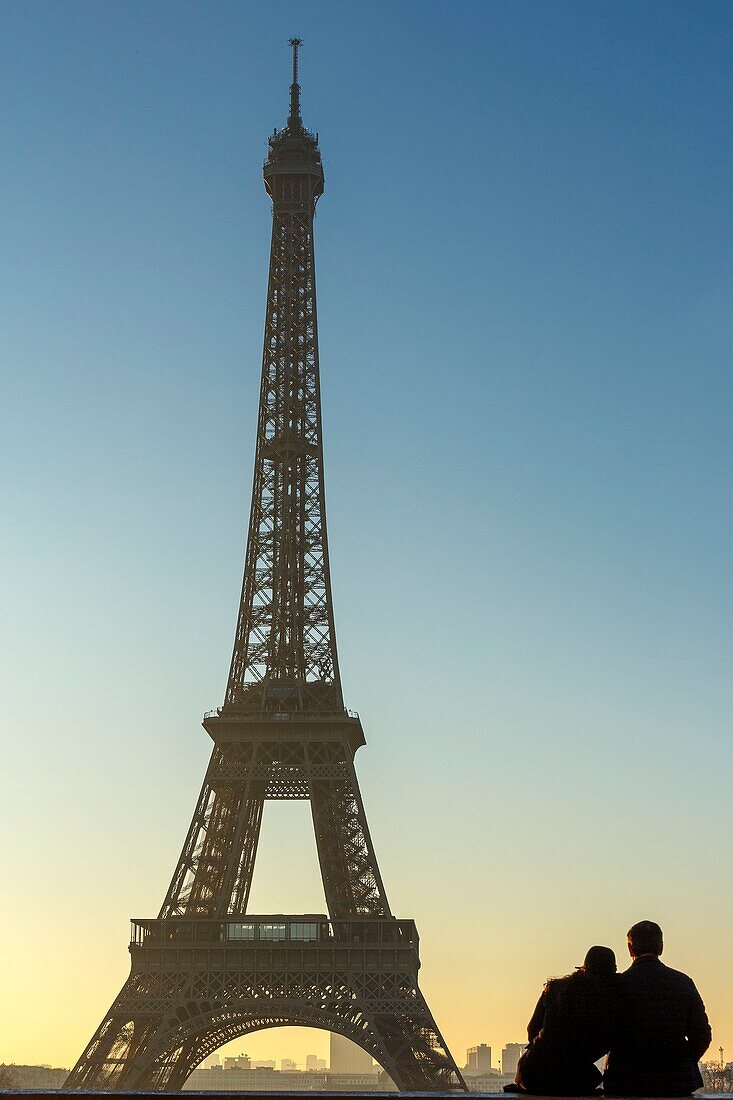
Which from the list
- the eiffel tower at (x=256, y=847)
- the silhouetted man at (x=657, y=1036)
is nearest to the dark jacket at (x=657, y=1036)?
the silhouetted man at (x=657, y=1036)

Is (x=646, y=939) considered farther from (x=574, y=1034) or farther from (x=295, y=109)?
(x=295, y=109)

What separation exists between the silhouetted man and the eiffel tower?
49.9 metres

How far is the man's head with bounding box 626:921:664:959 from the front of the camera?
11234 mm

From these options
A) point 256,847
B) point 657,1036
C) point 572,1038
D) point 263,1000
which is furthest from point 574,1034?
point 256,847

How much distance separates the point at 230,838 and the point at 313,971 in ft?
28.7

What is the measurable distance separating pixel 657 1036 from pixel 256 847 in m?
68.1

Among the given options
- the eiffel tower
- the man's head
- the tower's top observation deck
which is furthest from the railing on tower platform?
the man's head

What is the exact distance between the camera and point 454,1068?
6338cm

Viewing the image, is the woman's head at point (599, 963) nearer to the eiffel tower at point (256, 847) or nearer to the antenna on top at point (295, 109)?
the eiffel tower at point (256, 847)

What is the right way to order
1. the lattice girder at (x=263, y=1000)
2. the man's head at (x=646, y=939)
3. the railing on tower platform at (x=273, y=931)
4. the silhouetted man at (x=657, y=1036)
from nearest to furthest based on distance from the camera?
the silhouetted man at (x=657, y=1036), the man's head at (x=646, y=939), the lattice girder at (x=263, y=1000), the railing on tower platform at (x=273, y=931)

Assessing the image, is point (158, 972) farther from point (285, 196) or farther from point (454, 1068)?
point (285, 196)

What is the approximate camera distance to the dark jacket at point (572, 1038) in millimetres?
10789

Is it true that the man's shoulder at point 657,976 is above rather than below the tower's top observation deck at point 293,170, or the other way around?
below

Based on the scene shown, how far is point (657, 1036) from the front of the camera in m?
10.8
